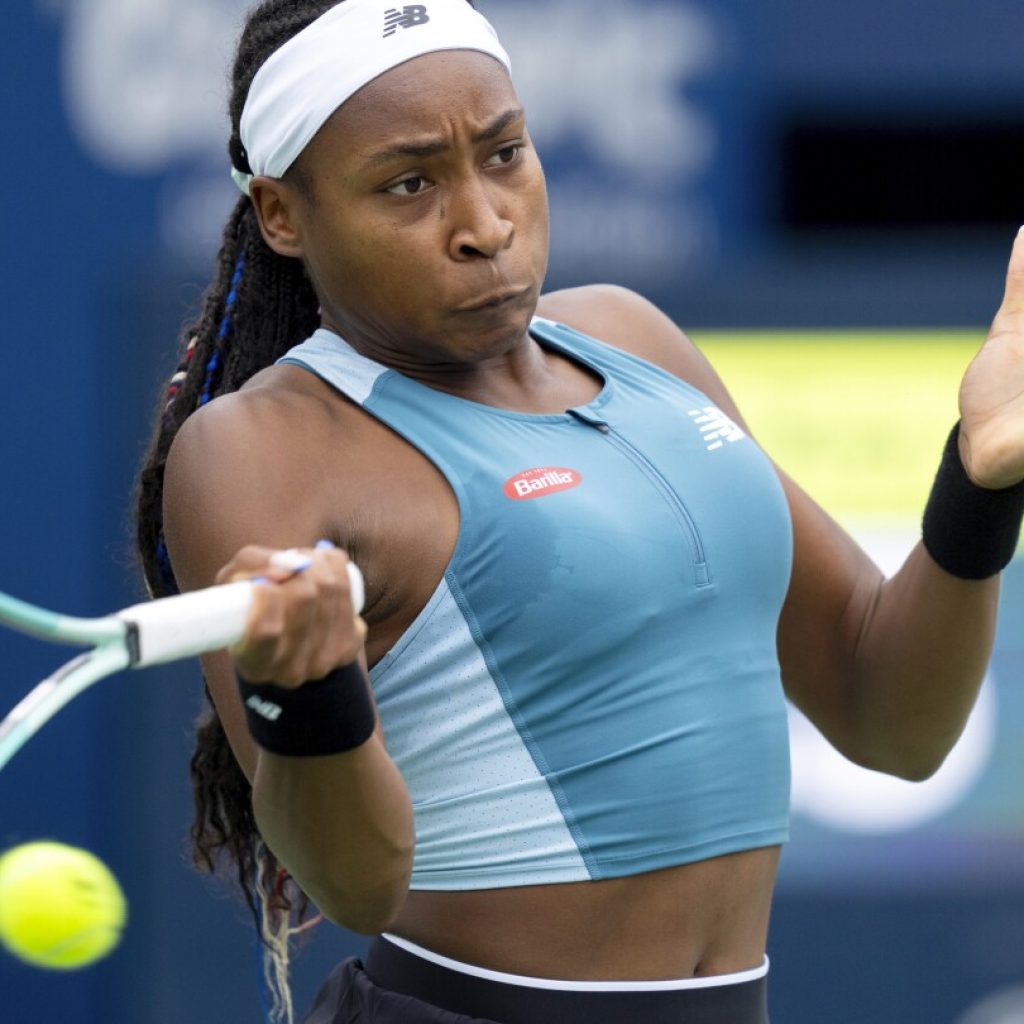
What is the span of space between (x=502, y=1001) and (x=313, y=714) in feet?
1.64

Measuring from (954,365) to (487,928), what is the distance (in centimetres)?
285

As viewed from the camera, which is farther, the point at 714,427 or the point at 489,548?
the point at 714,427

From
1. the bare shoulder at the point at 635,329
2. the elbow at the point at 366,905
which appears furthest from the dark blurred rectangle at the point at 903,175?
the elbow at the point at 366,905

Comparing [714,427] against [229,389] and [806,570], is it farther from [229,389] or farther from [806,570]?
[229,389]

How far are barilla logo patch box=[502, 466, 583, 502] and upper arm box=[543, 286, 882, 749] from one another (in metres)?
0.42

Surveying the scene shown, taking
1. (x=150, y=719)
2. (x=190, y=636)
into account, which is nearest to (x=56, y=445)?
(x=150, y=719)

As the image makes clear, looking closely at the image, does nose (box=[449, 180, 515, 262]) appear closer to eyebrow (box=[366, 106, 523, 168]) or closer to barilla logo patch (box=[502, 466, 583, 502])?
eyebrow (box=[366, 106, 523, 168])


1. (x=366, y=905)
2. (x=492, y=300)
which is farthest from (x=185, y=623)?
(x=492, y=300)

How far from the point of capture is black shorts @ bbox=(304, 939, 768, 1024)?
2.36 meters

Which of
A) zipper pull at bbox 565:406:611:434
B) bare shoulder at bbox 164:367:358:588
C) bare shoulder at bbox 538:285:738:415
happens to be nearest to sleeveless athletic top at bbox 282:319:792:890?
zipper pull at bbox 565:406:611:434

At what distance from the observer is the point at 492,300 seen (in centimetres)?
242

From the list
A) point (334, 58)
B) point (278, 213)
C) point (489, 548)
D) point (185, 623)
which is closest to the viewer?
point (185, 623)

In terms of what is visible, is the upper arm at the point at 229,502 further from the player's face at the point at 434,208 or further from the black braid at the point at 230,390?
the black braid at the point at 230,390

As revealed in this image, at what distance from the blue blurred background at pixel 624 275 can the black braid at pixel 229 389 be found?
11.1 inches
